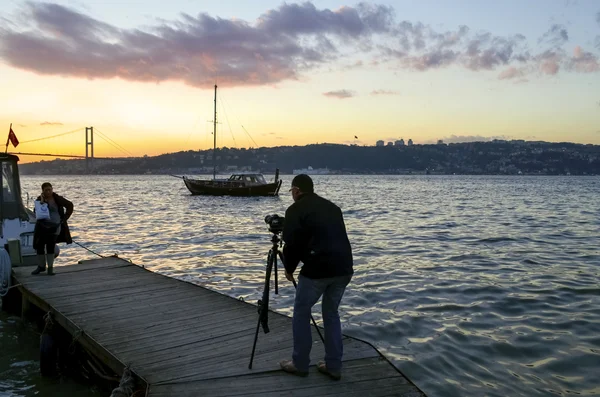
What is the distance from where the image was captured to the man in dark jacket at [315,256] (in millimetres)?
4859

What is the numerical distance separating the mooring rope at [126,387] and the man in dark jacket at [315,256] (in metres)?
2.00

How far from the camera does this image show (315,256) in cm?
486

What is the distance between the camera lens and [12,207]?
42.4 ft

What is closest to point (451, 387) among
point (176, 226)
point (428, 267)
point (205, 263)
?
point (428, 267)

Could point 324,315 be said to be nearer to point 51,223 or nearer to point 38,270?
point 51,223

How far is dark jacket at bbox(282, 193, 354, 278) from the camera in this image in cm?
485

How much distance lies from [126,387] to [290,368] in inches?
74.6

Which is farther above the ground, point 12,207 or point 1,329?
point 12,207

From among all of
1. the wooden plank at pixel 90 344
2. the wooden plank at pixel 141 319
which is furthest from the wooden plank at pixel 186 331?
the wooden plank at pixel 141 319

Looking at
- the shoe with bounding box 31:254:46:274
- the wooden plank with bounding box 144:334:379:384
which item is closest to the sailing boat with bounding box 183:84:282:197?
the shoe with bounding box 31:254:46:274

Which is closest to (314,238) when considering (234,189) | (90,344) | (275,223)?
(275,223)

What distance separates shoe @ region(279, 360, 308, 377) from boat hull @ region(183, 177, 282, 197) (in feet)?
175

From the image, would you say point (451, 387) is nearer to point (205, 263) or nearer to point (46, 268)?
point (46, 268)

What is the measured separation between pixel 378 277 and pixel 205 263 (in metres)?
6.21
